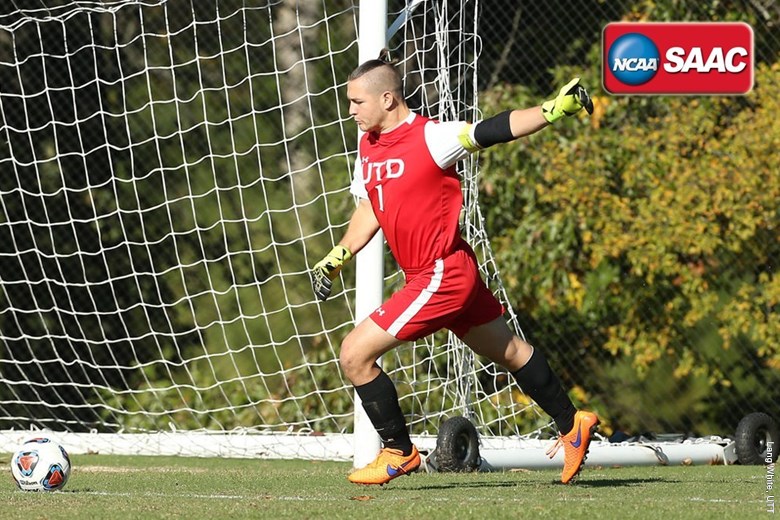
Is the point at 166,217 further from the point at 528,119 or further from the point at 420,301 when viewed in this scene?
the point at 528,119

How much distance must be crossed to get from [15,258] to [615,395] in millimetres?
4258

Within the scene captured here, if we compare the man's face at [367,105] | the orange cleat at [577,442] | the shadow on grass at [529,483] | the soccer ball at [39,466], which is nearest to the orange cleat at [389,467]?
the shadow on grass at [529,483]

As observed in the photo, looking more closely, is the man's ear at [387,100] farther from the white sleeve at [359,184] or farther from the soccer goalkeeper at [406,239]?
the white sleeve at [359,184]

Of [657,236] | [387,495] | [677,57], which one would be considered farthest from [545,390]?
[677,57]

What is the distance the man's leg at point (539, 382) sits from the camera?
472 cm

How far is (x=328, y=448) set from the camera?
22.4 ft

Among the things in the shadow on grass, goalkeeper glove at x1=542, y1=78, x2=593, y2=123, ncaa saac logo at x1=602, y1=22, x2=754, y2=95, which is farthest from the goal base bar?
ncaa saac logo at x1=602, y1=22, x2=754, y2=95

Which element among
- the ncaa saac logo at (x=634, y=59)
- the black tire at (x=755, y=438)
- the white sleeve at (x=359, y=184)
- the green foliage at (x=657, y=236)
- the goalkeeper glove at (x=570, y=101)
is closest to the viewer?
the goalkeeper glove at (x=570, y=101)

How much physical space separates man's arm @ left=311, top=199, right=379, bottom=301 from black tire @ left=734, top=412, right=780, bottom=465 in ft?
9.18

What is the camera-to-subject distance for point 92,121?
9.45 meters

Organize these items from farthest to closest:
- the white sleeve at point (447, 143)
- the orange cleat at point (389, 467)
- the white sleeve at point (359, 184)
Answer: the white sleeve at point (359, 184), the orange cleat at point (389, 467), the white sleeve at point (447, 143)

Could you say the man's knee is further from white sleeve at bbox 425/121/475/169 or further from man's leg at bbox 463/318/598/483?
white sleeve at bbox 425/121/475/169

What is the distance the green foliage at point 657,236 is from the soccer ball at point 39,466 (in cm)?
446

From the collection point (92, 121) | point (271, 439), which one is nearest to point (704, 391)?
point (271, 439)
